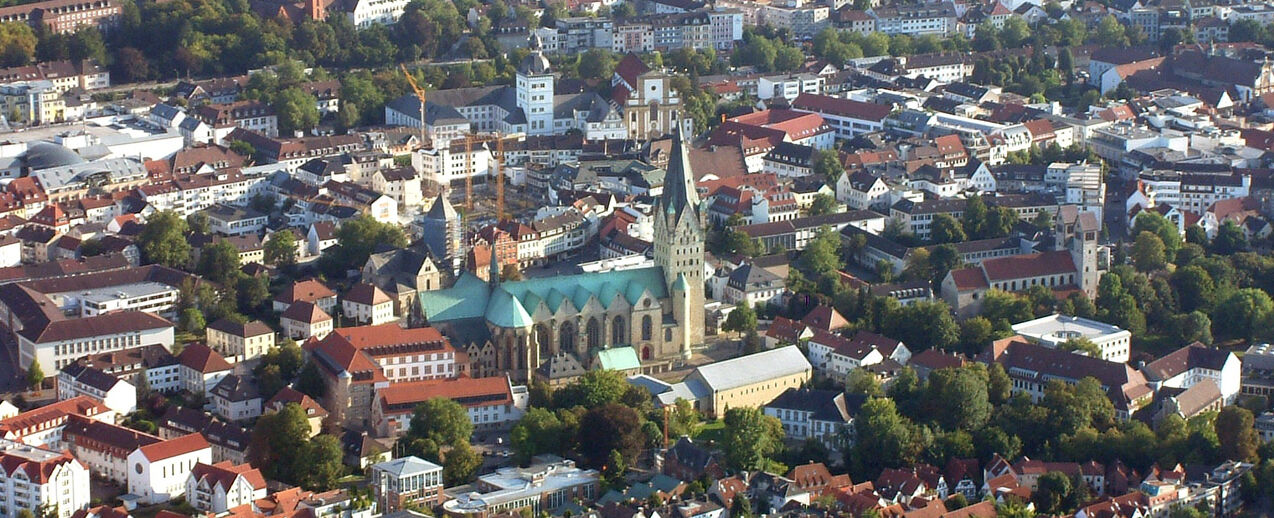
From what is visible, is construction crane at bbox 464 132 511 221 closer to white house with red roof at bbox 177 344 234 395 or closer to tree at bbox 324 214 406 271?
tree at bbox 324 214 406 271

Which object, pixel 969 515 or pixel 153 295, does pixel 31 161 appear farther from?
pixel 969 515

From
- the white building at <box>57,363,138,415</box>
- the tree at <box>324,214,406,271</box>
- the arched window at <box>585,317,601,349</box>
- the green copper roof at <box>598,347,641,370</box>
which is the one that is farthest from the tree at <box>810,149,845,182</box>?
the white building at <box>57,363,138,415</box>

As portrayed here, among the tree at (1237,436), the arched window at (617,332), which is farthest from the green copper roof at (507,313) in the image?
the tree at (1237,436)

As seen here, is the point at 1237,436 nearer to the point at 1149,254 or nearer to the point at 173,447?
the point at 1149,254

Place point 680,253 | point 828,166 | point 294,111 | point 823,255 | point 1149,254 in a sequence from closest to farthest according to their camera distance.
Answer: point 680,253
point 823,255
point 1149,254
point 828,166
point 294,111

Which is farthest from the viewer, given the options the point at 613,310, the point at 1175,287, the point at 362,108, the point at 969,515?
the point at 362,108

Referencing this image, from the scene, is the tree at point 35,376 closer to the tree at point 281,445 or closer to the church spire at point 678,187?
the tree at point 281,445

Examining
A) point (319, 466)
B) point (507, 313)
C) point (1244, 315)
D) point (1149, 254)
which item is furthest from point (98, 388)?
point (1244, 315)

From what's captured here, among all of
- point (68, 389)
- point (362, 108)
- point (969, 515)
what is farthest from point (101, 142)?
point (969, 515)
